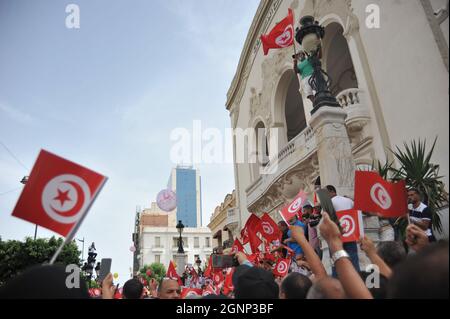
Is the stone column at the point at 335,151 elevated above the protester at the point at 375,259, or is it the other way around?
the stone column at the point at 335,151

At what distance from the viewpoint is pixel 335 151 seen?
20.1 ft

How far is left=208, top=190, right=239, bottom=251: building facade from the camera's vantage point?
923 inches

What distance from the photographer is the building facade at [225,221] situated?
2345cm

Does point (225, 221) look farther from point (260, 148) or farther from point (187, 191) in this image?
point (187, 191)

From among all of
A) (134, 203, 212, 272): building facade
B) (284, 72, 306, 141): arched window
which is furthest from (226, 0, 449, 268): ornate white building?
(134, 203, 212, 272): building facade

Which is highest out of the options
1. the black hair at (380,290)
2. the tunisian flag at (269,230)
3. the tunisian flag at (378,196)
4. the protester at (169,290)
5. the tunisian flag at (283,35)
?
the tunisian flag at (283,35)

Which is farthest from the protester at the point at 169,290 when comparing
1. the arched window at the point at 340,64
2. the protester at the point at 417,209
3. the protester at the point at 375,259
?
the arched window at the point at 340,64

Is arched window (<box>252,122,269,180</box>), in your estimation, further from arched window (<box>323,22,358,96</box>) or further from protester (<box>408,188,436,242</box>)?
protester (<box>408,188,436,242</box>)

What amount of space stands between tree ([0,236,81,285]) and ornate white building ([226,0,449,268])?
16.3 metres

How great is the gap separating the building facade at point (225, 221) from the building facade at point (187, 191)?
4848 cm

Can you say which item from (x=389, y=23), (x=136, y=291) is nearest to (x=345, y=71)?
(x=389, y=23)

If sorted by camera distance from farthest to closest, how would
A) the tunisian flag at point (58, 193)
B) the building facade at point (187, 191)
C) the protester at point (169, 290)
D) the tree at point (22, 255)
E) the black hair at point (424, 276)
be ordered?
1. the building facade at point (187, 191)
2. the tree at point (22, 255)
3. the protester at point (169, 290)
4. the tunisian flag at point (58, 193)
5. the black hair at point (424, 276)

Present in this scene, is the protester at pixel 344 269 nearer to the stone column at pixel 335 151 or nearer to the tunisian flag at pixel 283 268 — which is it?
the tunisian flag at pixel 283 268
